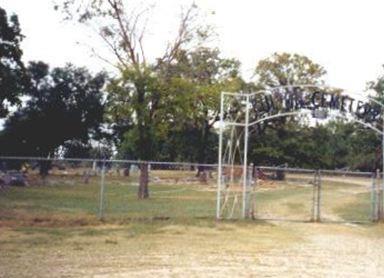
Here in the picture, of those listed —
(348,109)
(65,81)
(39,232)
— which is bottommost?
(39,232)

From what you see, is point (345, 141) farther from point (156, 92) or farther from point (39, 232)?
point (39, 232)

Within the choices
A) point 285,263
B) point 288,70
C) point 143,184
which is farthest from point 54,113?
point 285,263

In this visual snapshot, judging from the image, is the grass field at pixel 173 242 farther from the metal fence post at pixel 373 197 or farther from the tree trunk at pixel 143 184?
the tree trunk at pixel 143 184

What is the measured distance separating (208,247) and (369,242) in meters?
4.58

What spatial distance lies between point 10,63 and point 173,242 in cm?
3134

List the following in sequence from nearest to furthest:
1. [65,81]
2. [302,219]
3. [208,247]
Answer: [208,247]
[302,219]
[65,81]

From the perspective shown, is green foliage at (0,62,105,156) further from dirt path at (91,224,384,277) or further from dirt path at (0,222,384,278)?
dirt path at (91,224,384,277)

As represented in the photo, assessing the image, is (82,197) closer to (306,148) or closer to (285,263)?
(285,263)

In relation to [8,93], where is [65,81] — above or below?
above

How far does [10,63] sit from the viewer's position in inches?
1704

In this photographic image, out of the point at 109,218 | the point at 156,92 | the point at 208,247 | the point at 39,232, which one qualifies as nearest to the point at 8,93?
the point at 156,92

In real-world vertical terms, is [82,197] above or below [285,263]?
above

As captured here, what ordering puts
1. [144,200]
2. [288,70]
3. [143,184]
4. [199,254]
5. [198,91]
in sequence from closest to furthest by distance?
[199,254] → [144,200] → [143,184] → [198,91] → [288,70]

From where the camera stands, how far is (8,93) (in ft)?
130
